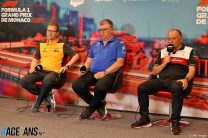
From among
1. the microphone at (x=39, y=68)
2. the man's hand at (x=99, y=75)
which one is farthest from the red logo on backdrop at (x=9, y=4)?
the man's hand at (x=99, y=75)

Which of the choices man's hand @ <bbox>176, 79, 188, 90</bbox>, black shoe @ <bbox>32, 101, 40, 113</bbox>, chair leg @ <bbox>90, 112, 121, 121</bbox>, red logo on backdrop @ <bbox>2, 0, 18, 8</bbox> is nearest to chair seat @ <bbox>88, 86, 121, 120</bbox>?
chair leg @ <bbox>90, 112, 121, 121</bbox>

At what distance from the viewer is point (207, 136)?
3412mm

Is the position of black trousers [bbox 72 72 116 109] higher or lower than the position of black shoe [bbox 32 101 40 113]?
higher

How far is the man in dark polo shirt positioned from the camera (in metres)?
3.71

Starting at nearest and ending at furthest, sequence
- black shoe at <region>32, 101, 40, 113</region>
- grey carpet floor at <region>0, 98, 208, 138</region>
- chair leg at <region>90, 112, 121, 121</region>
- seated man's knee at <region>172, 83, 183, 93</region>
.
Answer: grey carpet floor at <region>0, 98, 208, 138</region> < seated man's knee at <region>172, 83, 183, 93</region> < chair leg at <region>90, 112, 121, 121</region> < black shoe at <region>32, 101, 40, 113</region>

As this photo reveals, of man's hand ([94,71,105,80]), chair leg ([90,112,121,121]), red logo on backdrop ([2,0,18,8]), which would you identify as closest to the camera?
man's hand ([94,71,105,80])

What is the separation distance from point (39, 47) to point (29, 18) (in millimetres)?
771

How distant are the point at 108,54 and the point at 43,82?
94 cm

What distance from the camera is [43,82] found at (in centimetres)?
427

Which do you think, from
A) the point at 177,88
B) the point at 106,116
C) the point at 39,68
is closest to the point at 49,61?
the point at 39,68

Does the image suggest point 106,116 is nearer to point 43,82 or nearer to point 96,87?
point 96,87

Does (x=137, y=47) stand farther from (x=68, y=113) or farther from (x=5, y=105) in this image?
A: (x=5, y=105)

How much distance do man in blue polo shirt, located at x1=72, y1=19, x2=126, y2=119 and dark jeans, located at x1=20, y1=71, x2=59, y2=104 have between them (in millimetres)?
357

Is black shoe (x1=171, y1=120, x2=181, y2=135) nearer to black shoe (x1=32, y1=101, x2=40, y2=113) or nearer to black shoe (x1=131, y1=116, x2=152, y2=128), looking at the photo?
black shoe (x1=131, y1=116, x2=152, y2=128)
